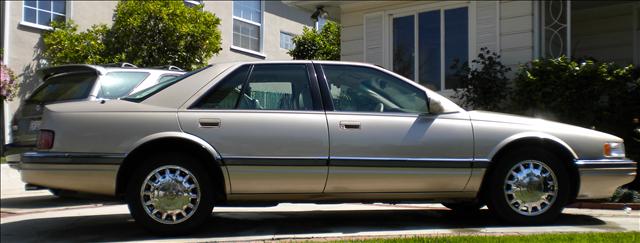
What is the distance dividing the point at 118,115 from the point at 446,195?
2.82 m

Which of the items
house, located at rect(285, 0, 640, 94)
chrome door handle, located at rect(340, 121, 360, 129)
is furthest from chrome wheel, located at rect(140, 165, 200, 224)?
house, located at rect(285, 0, 640, 94)

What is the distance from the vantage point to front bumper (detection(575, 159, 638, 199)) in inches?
214

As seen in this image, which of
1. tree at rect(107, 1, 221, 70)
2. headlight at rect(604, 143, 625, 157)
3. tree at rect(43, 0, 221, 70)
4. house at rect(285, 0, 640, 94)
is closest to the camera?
headlight at rect(604, 143, 625, 157)

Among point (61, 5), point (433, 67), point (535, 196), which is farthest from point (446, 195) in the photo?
point (61, 5)

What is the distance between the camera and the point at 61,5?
16109 millimetres

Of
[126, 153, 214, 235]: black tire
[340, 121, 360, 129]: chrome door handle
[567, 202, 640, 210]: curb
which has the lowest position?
[567, 202, 640, 210]: curb

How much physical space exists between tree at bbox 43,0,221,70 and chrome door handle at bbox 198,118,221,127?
1094cm

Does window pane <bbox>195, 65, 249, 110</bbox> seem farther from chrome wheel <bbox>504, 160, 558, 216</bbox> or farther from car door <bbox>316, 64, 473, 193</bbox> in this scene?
chrome wheel <bbox>504, 160, 558, 216</bbox>

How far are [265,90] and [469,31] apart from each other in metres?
5.31

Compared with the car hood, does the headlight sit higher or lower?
lower

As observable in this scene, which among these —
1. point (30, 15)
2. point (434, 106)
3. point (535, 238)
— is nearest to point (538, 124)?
point (434, 106)

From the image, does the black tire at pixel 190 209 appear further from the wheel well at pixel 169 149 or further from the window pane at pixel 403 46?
the window pane at pixel 403 46

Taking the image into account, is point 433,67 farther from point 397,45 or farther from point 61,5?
point 61,5

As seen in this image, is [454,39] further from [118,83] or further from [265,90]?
[265,90]
